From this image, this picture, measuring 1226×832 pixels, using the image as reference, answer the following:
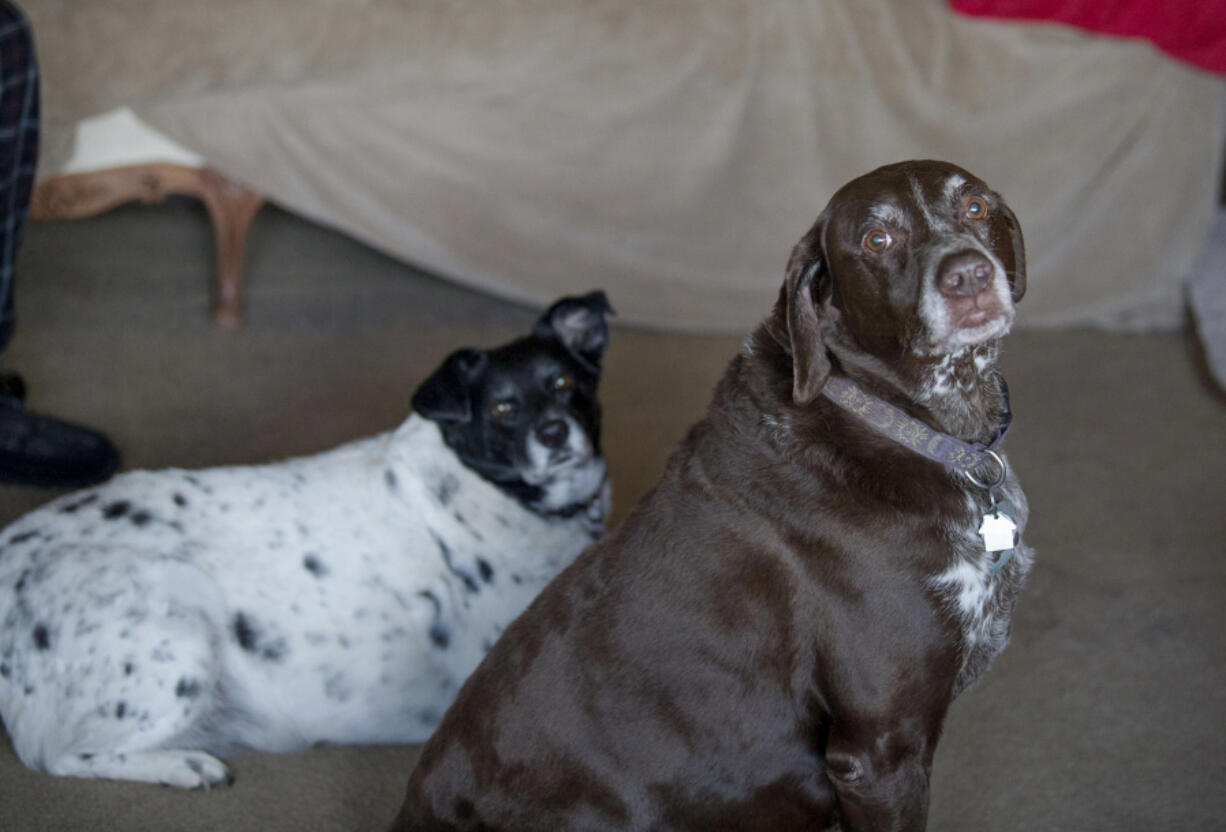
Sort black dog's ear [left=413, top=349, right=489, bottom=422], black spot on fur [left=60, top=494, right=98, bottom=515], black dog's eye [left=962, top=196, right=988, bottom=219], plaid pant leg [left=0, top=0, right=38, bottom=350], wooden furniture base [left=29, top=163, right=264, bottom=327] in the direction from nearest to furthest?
black dog's eye [left=962, top=196, right=988, bottom=219] → black spot on fur [left=60, top=494, right=98, bottom=515] → black dog's ear [left=413, top=349, right=489, bottom=422] → plaid pant leg [left=0, top=0, right=38, bottom=350] → wooden furniture base [left=29, top=163, right=264, bottom=327]

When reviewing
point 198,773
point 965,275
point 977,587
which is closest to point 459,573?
point 198,773

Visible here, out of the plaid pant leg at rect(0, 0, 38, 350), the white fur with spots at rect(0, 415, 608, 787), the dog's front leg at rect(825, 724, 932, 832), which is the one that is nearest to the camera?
the dog's front leg at rect(825, 724, 932, 832)

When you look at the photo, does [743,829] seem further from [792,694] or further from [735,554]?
[735,554]

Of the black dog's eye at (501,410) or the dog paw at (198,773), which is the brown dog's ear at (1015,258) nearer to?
the black dog's eye at (501,410)

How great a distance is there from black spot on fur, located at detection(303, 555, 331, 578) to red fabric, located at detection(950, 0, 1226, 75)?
9.87 ft

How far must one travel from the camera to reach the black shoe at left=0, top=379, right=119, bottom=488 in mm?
2852

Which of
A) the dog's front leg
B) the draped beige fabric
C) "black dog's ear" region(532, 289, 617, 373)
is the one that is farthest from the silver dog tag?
the draped beige fabric

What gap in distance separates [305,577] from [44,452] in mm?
1198

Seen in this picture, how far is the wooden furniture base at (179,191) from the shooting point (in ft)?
12.3

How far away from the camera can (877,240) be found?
155 centimetres

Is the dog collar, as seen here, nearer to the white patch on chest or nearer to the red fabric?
the white patch on chest

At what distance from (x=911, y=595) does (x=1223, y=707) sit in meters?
1.15

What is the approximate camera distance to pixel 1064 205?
13.2 ft

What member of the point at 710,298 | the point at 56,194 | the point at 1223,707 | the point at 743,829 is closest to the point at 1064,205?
the point at 710,298
